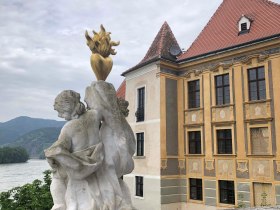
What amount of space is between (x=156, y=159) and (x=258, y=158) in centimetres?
578

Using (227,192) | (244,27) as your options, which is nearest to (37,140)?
(227,192)

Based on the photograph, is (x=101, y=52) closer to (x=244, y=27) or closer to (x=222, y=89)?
(x=222, y=89)

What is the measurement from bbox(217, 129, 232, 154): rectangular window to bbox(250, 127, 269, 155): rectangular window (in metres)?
1.30

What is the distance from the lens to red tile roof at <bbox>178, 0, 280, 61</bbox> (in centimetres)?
1767

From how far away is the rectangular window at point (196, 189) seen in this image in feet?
62.9

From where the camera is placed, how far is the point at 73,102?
3.36 metres

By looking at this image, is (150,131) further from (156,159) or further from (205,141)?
(205,141)

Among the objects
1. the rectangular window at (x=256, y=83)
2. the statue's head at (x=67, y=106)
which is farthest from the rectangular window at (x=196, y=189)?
the statue's head at (x=67, y=106)

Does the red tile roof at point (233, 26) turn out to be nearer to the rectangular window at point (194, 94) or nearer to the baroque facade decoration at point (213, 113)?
the baroque facade decoration at point (213, 113)

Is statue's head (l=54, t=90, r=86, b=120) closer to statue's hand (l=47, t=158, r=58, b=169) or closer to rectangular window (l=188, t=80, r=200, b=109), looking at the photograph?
statue's hand (l=47, t=158, r=58, b=169)

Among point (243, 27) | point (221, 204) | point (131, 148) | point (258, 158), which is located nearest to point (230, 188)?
point (221, 204)

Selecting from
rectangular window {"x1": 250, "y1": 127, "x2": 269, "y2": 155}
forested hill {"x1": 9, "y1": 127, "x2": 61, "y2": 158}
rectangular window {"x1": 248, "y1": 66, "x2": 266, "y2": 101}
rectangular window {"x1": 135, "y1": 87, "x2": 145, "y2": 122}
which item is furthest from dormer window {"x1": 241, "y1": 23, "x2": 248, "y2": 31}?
forested hill {"x1": 9, "y1": 127, "x2": 61, "y2": 158}

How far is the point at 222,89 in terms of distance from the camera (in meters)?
18.6

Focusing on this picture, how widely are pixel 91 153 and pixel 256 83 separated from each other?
51.0ft
